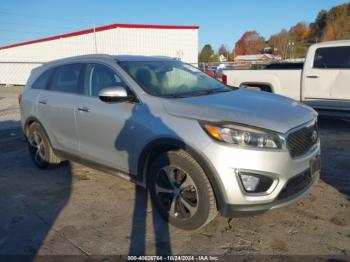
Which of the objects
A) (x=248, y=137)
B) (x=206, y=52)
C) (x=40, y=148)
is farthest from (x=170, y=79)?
(x=206, y=52)

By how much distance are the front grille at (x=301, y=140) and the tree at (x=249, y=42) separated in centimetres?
11812

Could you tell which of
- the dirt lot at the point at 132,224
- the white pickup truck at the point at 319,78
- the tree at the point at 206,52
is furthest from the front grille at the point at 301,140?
the tree at the point at 206,52

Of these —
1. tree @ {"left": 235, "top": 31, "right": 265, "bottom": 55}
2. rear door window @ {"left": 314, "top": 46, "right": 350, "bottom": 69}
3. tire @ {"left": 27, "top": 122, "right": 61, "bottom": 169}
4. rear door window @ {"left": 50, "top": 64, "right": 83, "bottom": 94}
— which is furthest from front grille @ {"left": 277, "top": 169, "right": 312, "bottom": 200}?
tree @ {"left": 235, "top": 31, "right": 265, "bottom": 55}

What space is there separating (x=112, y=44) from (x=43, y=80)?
2064cm

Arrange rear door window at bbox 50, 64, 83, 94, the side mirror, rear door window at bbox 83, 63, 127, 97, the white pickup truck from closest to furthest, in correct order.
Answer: the side mirror
rear door window at bbox 83, 63, 127, 97
rear door window at bbox 50, 64, 83, 94
the white pickup truck

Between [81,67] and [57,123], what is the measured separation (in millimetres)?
900

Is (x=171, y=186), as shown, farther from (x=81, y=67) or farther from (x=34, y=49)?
(x=34, y=49)

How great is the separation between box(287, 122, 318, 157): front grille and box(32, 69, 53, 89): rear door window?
382 centimetres

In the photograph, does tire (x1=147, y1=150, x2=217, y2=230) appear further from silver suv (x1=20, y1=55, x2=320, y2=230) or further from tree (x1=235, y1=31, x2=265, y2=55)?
tree (x1=235, y1=31, x2=265, y2=55)

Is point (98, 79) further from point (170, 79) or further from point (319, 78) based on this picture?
point (319, 78)

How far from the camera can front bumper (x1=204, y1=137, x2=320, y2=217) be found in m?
3.15

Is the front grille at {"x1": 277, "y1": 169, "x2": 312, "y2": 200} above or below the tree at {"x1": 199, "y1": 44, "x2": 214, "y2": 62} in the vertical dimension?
below

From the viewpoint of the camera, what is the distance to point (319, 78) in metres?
8.02

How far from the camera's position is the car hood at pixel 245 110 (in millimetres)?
3305
